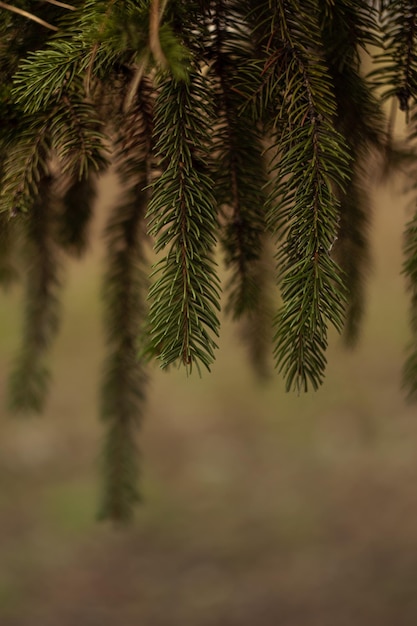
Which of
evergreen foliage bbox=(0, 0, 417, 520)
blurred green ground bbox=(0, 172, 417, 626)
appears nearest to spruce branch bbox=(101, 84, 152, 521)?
evergreen foliage bbox=(0, 0, 417, 520)

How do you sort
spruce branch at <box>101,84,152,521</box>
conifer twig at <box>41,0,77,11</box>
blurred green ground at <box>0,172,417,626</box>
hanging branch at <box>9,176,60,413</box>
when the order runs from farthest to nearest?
1. blurred green ground at <box>0,172,417,626</box>
2. hanging branch at <box>9,176,60,413</box>
3. spruce branch at <box>101,84,152,521</box>
4. conifer twig at <box>41,0,77,11</box>

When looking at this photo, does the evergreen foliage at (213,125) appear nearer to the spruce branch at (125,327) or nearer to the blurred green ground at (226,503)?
the spruce branch at (125,327)

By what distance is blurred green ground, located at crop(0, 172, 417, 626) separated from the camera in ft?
6.31

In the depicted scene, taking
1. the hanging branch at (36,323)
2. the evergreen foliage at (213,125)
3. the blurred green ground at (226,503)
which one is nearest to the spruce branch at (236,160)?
the evergreen foliage at (213,125)

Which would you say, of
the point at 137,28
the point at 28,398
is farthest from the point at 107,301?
the point at 137,28

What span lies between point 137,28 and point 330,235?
0.20 metres

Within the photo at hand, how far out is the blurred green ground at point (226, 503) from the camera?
1922mm

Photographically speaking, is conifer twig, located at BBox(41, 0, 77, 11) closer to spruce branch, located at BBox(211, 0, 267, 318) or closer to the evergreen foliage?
the evergreen foliage

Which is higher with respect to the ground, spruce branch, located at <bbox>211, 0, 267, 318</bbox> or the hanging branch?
the hanging branch

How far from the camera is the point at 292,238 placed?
508 millimetres

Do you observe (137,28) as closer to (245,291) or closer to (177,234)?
(177,234)

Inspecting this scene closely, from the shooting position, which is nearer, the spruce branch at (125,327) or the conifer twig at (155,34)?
the conifer twig at (155,34)

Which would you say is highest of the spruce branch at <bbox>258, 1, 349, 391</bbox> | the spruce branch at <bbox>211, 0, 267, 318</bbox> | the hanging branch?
the hanging branch

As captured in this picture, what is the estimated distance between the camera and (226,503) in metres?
2.34
